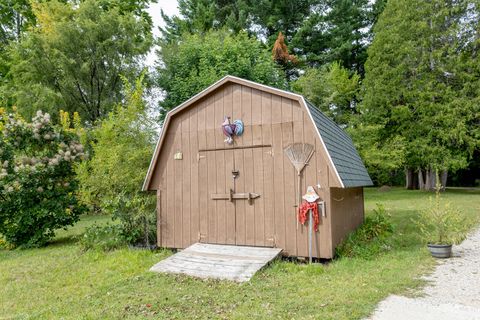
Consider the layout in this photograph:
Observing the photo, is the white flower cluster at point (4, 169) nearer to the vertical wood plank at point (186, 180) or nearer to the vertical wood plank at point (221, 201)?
the vertical wood plank at point (186, 180)

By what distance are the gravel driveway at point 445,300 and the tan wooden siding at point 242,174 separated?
1.66 meters

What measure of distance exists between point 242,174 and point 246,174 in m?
0.09

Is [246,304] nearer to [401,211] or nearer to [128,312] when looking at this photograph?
[128,312]

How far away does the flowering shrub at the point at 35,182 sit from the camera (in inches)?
334

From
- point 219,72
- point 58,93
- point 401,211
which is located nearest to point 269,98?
point 401,211

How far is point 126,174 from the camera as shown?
842 cm

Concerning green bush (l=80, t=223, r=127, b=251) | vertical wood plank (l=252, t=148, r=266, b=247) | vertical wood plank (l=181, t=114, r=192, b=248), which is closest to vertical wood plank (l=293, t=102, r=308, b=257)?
vertical wood plank (l=252, t=148, r=266, b=247)

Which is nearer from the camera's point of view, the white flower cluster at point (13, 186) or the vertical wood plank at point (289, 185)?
the vertical wood plank at point (289, 185)

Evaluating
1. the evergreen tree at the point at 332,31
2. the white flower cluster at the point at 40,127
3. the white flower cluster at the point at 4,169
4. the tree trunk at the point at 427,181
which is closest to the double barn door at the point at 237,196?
the white flower cluster at the point at 40,127

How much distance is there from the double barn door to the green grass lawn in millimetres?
904

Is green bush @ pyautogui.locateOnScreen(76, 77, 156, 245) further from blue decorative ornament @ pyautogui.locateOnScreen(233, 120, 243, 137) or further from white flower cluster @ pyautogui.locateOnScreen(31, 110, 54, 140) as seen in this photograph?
blue decorative ornament @ pyautogui.locateOnScreen(233, 120, 243, 137)

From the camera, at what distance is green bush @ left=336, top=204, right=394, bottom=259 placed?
609 cm

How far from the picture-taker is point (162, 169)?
7250 millimetres

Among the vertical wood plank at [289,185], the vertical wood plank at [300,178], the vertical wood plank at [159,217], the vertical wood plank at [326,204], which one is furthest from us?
the vertical wood plank at [159,217]
